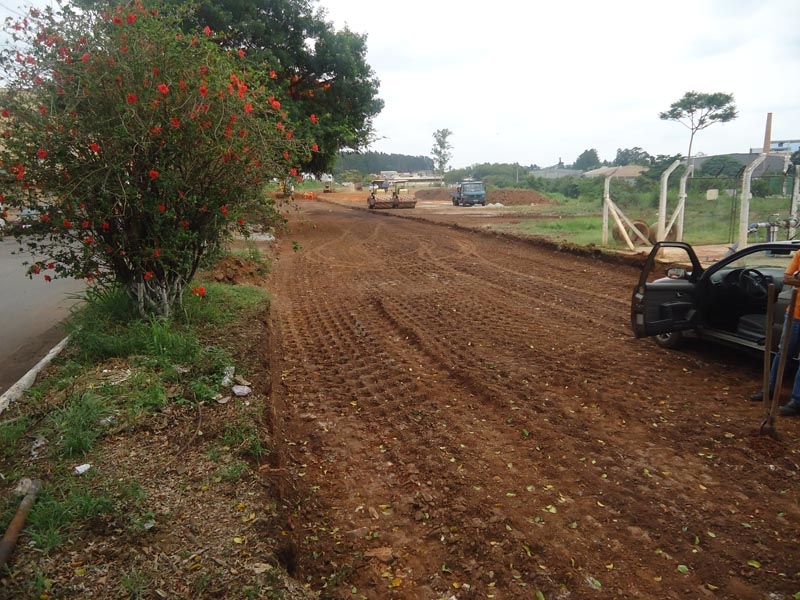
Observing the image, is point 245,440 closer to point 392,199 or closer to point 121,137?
point 121,137

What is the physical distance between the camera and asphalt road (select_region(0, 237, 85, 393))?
23.5 ft

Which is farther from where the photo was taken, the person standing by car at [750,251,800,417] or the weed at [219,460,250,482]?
the person standing by car at [750,251,800,417]

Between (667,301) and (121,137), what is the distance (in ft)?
19.3

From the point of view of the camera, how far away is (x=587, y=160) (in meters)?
107

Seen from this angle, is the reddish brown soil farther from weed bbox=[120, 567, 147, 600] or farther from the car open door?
the car open door

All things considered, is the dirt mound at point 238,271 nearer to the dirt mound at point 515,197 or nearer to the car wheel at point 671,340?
the car wheel at point 671,340

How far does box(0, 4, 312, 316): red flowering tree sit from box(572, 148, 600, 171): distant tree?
106m

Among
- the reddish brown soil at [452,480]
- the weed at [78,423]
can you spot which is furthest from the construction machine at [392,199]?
the weed at [78,423]

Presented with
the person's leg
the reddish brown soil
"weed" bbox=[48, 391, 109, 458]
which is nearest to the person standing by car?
the person's leg

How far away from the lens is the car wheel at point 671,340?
6434mm

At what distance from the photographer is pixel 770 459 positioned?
13.3 feet

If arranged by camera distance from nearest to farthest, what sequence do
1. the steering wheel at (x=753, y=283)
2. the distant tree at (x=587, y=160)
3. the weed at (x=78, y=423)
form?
the weed at (x=78, y=423) → the steering wheel at (x=753, y=283) → the distant tree at (x=587, y=160)

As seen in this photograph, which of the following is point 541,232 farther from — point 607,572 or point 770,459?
point 607,572

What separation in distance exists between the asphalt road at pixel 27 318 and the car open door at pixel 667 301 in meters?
6.77
